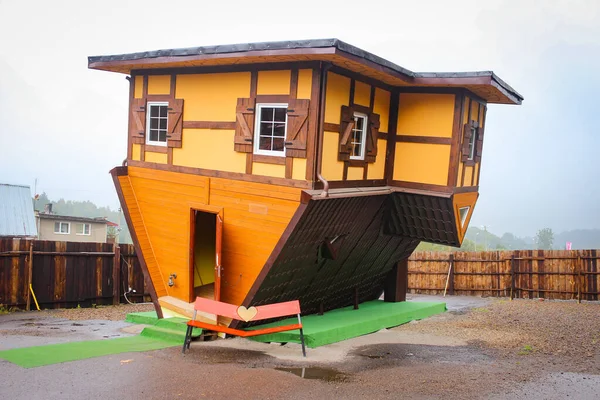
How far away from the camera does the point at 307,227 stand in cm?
1114

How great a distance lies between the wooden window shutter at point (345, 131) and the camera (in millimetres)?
11336

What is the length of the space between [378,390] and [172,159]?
21.6 ft

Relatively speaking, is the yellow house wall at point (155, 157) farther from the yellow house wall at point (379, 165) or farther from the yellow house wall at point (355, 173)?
the yellow house wall at point (379, 165)

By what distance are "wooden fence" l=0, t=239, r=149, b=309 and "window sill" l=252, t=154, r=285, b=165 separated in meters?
8.73

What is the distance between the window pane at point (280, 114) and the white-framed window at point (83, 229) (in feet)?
119

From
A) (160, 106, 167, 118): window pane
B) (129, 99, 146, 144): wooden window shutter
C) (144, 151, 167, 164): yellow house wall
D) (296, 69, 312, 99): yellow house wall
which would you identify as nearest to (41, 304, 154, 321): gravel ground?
(144, 151, 167, 164): yellow house wall

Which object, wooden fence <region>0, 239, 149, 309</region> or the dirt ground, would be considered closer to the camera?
the dirt ground

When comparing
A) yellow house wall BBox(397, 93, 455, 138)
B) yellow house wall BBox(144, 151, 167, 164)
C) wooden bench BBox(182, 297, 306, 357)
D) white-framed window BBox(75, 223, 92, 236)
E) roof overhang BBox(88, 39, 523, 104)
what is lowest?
white-framed window BBox(75, 223, 92, 236)

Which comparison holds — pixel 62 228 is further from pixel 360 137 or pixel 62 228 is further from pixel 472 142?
pixel 472 142

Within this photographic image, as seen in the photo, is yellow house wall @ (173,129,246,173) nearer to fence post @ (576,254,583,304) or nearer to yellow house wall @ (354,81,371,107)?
yellow house wall @ (354,81,371,107)

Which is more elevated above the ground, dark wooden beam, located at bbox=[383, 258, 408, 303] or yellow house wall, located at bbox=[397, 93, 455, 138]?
yellow house wall, located at bbox=[397, 93, 455, 138]

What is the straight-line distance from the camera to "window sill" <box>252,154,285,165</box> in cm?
1101

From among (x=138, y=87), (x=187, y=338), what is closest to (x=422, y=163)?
(x=187, y=338)

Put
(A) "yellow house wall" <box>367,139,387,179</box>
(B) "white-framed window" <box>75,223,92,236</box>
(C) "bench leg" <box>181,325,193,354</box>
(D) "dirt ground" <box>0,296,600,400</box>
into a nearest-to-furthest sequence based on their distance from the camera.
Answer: (D) "dirt ground" <box>0,296,600,400</box>
(C) "bench leg" <box>181,325,193,354</box>
(A) "yellow house wall" <box>367,139,387,179</box>
(B) "white-framed window" <box>75,223,92,236</box>
